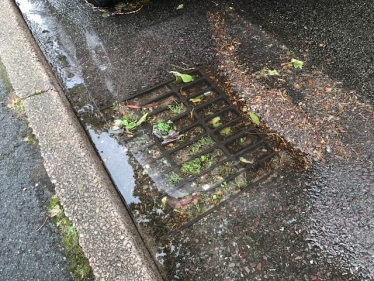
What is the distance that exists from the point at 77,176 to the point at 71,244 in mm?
413

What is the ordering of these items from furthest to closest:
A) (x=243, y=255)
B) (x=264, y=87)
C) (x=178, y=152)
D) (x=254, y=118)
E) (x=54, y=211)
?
(x=264, y=87), (x=254, y=118), (x=178, y=152), (x=54, y=211), (x=243, y=255)

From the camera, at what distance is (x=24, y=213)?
2.22 metres

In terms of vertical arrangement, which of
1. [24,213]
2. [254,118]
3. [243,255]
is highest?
[254,118]

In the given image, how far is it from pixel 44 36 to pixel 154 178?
1.95 metres

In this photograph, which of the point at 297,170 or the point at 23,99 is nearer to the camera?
the point at 297,170

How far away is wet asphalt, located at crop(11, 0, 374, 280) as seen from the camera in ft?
6.71

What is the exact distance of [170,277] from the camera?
78.8 inches

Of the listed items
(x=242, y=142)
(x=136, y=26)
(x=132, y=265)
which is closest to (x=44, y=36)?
(x=136, y=26)

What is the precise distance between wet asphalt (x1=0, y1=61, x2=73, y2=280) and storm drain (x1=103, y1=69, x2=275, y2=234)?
52 centimetres

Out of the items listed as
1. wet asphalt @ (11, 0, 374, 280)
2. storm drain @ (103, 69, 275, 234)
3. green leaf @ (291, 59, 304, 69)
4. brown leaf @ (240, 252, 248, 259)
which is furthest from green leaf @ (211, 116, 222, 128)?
brown leaf @ (240, 252, 248, 259)

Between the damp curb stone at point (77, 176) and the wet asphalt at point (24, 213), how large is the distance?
111 mm

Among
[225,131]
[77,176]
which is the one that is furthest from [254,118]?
[77,176]

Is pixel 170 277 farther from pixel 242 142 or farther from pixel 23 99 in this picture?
pixel 23 99

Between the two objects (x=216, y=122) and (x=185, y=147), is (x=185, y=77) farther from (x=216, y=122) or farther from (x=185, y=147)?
(x=185, y=147)
